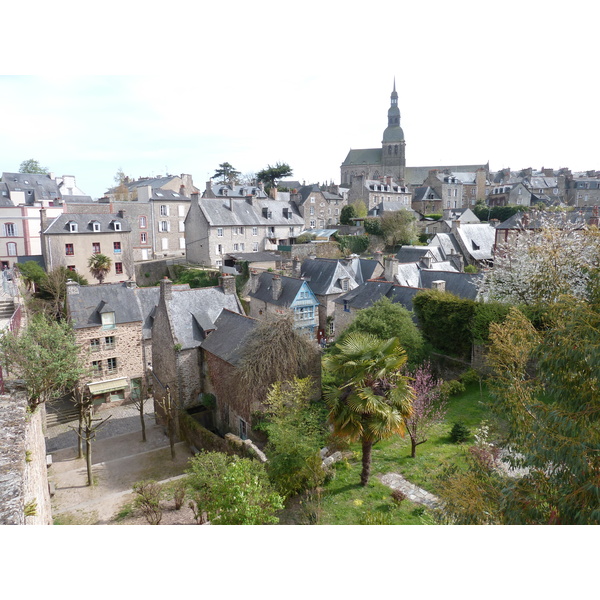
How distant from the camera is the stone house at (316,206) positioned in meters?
42.1

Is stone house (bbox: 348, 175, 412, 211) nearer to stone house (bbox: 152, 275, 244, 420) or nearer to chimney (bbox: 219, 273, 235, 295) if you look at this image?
chimney (bbox: 219, 273, 235, 295)

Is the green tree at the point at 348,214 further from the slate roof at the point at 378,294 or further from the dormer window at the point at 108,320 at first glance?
the dormer window at the point at 108,320

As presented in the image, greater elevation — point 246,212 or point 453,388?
point 246,212

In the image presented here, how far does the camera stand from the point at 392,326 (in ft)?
41.4

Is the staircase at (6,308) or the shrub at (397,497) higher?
the staircase at (6,308)

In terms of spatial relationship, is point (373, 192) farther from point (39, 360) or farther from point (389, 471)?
point (39, 360)

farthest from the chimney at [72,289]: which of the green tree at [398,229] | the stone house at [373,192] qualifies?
the stone house at [373,192]

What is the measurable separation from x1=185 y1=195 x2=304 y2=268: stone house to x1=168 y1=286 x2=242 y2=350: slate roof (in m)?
16.7

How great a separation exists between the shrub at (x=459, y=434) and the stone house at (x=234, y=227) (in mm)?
24991

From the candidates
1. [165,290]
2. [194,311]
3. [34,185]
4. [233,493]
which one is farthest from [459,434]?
[34,185]

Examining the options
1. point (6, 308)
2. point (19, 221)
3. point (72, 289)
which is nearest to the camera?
point (6, 308)

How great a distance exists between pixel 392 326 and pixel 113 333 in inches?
450

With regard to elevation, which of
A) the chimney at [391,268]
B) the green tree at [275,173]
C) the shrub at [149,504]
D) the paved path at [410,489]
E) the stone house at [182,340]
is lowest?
the shrub at [149,504]

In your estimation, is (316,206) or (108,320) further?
(316,206)
